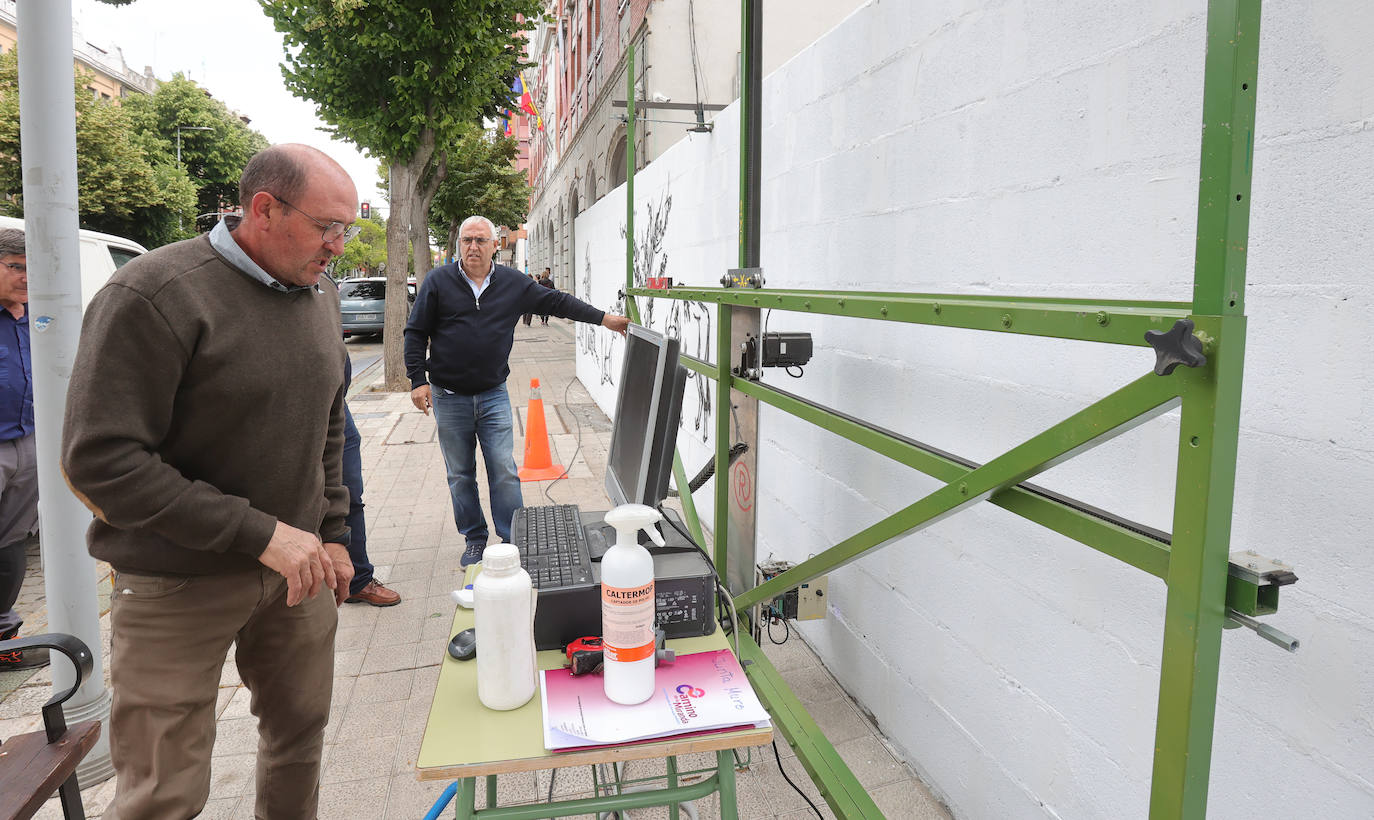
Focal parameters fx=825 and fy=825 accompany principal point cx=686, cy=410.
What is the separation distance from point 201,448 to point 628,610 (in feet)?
4.03

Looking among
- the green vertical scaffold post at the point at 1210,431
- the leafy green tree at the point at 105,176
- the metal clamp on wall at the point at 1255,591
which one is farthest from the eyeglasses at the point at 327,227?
the leafy green tree at the point at 105,176

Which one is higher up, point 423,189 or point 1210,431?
point 423,189

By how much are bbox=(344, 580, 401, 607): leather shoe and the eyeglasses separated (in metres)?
2.89

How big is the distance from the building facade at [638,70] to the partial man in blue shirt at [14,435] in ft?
9.76

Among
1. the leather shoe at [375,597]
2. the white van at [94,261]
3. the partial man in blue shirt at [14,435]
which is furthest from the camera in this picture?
the white van at [94,261]

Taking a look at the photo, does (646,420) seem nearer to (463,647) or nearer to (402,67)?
(463,647)

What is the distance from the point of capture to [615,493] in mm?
2596

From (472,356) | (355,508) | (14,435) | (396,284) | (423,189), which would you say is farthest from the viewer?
(423,189)

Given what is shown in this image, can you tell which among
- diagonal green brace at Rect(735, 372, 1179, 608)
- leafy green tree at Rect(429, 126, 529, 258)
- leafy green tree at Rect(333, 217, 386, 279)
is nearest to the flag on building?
leafy green tree at Rect(429, 126, 529, 258)

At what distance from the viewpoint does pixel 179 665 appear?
6.77ft

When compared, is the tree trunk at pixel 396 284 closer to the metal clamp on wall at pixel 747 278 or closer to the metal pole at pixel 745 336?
the metal pole at pixel 745 336

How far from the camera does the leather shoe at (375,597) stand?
457 cm

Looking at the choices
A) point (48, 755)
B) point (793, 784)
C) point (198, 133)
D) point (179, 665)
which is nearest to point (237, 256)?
point (179, 665)

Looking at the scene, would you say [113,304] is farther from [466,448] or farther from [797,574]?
[466,448]
